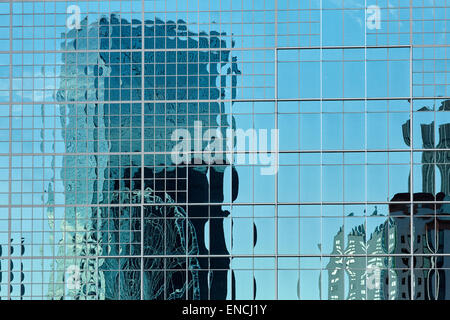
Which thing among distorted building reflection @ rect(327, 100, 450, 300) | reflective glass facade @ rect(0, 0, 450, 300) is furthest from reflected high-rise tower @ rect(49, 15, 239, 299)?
distorted building reflection @ rect(327, 100, 450, 300)

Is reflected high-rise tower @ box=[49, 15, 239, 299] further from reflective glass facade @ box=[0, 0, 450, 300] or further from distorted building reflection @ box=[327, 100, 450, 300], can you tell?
distorted building reflection @ box=[327, 100, 450, 300]

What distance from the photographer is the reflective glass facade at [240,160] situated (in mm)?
25109

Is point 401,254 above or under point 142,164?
under

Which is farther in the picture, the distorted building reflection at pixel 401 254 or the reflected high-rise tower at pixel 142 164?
the reflected high-rise tower at pixel 142 164

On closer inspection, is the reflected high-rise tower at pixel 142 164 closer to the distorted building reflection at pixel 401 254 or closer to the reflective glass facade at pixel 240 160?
the reflective glass facade at pixel 240 160

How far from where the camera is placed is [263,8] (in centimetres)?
2561

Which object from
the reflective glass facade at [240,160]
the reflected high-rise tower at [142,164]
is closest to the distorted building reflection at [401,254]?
the reflective glass facade at [240,160]

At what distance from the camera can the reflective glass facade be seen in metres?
25.1

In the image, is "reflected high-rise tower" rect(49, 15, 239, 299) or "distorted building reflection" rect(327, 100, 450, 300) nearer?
"distorted building reflection" rect(327, 100, 450, 300)

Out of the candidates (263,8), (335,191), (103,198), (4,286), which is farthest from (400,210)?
(4,286)

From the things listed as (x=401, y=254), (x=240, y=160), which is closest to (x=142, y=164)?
(x=240, y=160)

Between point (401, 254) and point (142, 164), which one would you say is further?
point (142, 164)

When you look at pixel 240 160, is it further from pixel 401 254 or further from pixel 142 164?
pixel 401 254

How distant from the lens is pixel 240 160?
83.1 feet
